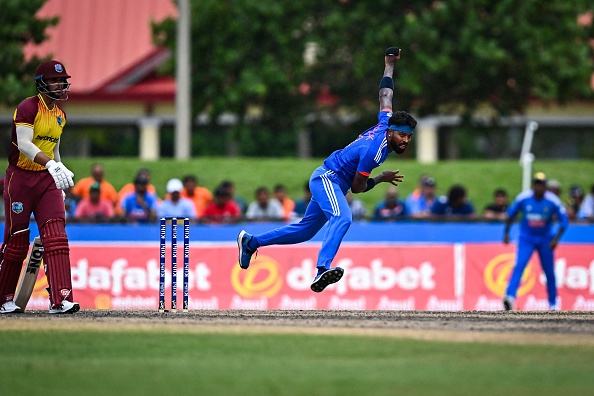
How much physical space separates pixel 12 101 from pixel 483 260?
1701cm

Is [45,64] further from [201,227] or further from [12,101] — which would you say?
[12,101]

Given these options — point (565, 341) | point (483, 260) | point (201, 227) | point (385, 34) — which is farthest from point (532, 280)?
point (385, 34)

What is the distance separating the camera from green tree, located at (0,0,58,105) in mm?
33250

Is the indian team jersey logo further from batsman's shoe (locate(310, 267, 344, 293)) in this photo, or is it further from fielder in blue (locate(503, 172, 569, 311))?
fielder in blue (locate(503, 172, 569, 311))

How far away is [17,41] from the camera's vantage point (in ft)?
113

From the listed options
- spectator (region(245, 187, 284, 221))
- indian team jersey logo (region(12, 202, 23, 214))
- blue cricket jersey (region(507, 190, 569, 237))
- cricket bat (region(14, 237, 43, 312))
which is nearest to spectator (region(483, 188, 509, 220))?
blue cricket jersey (region(507, 190, 569, 237))

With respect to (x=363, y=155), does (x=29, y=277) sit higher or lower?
lower

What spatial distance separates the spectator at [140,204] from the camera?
20800 millimetres

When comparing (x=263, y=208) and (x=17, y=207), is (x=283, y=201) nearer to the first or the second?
(x=263, y=208)

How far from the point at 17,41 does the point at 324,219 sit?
76.3ft

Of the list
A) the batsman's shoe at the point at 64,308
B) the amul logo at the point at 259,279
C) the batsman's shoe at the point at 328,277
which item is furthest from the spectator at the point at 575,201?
the batsman's shoe at the point at 64,308

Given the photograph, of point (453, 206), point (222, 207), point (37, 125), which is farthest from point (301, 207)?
point (37, 125)

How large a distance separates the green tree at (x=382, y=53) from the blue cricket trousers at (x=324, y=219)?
20.6 metres

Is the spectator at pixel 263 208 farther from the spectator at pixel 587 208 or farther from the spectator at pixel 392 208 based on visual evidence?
the spectator at pixel 587 208
